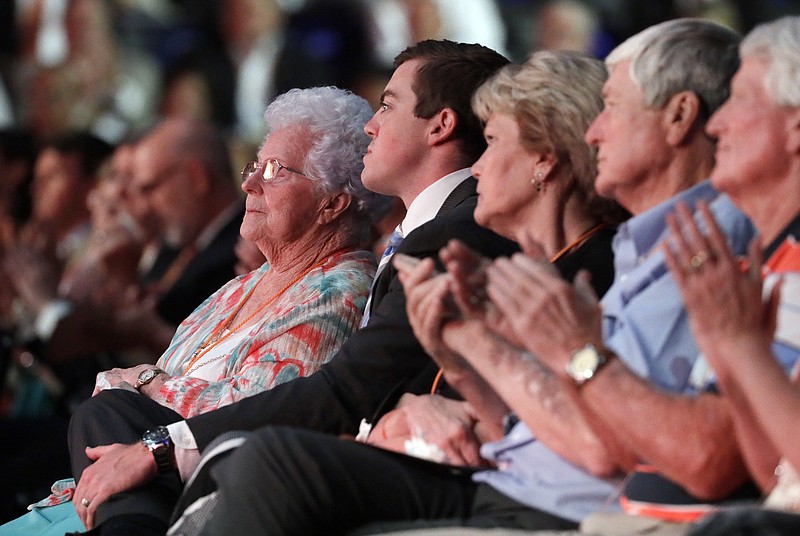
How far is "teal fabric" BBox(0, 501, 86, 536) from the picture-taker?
343 centimetres

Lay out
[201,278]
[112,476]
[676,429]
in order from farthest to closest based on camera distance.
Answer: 1. [201,278]
2. [112,476]
3. [676,429]

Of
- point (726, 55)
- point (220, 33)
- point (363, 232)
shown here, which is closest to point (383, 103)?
point (363, 232)

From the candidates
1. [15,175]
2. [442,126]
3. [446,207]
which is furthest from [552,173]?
[15,175]

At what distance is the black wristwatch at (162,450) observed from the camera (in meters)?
3.10

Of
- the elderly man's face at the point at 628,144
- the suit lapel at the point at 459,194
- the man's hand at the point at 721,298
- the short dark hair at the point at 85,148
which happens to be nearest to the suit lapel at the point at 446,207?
the suit lapel at the point at 459,194

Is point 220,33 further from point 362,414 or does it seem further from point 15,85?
point 362,414

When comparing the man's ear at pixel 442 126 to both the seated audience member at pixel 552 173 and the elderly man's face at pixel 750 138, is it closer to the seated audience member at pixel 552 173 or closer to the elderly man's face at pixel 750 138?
the seated audience member at pixel 552 173

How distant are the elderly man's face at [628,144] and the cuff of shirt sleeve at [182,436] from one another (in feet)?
3.77

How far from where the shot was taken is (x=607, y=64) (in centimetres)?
262

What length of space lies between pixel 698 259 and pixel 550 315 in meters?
0.27

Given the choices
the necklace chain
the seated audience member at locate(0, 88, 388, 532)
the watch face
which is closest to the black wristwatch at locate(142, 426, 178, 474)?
the watch face

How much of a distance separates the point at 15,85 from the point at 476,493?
702cm

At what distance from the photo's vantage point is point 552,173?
2.87 m

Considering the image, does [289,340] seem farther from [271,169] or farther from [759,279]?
[759,279]
